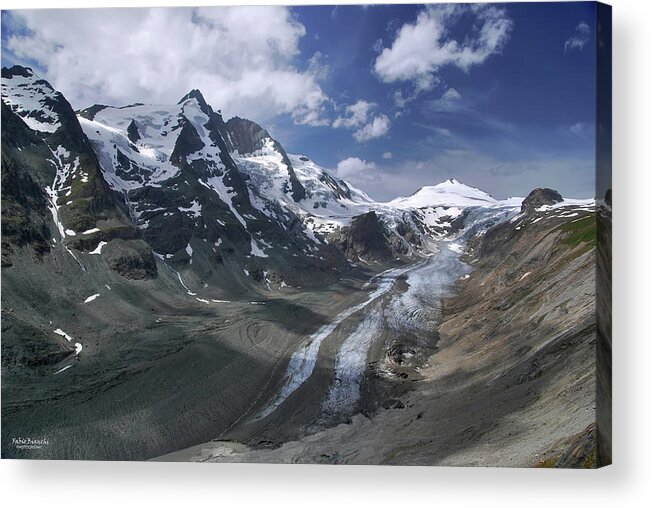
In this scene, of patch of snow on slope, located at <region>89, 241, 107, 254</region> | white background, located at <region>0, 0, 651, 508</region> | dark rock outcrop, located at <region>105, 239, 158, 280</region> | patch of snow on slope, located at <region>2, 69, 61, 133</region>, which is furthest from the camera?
dark rock outcrop, located at <region>105, 239, 158, 280</region>

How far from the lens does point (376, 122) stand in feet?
71.5

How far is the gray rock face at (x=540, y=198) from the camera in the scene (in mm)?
19764

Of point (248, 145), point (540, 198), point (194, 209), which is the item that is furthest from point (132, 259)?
point (540, 198)

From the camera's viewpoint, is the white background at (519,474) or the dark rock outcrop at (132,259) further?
the dark rock outcrop at (132,259)

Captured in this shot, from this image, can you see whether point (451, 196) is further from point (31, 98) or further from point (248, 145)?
point (31, 98)

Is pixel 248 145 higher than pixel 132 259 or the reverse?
higher

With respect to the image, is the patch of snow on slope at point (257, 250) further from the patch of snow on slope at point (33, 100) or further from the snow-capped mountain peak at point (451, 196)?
the snow-capped mountain peak at point (451, 196)

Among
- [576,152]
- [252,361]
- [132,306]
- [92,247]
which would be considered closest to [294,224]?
[92,247]

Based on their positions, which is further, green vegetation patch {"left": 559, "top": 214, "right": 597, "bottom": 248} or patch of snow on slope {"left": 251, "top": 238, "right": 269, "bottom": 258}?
patch of snow on slope {"left": 251, "top": 238, "right": 269, "bottom": 258}

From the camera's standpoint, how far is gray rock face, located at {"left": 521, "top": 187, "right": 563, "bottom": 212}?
1976 cm

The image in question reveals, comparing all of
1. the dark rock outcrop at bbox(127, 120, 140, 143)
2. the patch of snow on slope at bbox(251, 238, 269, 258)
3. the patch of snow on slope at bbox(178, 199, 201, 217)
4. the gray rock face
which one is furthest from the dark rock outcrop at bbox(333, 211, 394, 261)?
the dark rock outcrop at bbox(127, 120, 140, 143)

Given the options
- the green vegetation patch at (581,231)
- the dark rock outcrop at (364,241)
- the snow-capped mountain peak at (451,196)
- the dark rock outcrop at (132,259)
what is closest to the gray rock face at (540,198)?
the green vegetation patch at (581,231)

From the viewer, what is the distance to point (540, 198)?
21.9 meters

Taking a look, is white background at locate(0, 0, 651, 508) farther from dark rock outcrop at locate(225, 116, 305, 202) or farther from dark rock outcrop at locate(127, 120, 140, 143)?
dark rock outcrop at locate(127, 120, 140, 143)
